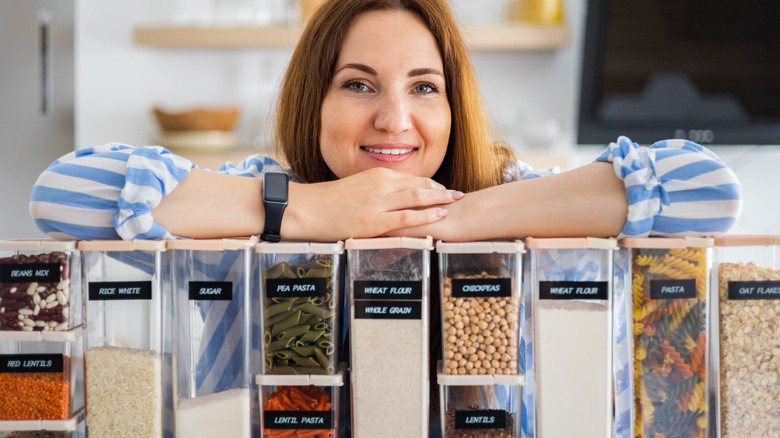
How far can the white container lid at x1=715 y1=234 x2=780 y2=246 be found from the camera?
2.69 ft

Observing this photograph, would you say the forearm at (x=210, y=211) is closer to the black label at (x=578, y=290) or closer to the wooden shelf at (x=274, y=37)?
the black label at (x=578, y=290)

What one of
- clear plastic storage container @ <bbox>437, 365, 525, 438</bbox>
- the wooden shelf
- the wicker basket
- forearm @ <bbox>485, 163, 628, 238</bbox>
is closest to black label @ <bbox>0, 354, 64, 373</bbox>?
clear plastic storage container @ <bbox>437, 365, 525, 438</bbox>

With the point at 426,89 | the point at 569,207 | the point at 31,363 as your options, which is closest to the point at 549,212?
the point at 569,207

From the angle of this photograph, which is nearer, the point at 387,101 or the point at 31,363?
the point at 31,363

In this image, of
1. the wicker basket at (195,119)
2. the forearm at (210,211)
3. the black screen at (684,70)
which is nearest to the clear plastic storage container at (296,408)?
the forearm at (210,211)

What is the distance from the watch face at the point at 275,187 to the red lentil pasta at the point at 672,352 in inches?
18.5

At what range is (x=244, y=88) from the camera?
334cm

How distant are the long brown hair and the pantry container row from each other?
52cm

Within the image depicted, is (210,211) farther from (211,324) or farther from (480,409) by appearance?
(480,409)

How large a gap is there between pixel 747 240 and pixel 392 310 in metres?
0.43

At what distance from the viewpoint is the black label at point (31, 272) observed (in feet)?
2.69

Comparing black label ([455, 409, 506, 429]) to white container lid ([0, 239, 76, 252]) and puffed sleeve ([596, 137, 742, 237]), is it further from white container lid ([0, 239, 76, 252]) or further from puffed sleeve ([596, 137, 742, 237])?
white container lid ([0, 239, 76, 252])

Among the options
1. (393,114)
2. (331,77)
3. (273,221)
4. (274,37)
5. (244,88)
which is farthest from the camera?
(244,88)

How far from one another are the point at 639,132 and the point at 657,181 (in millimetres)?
2236
